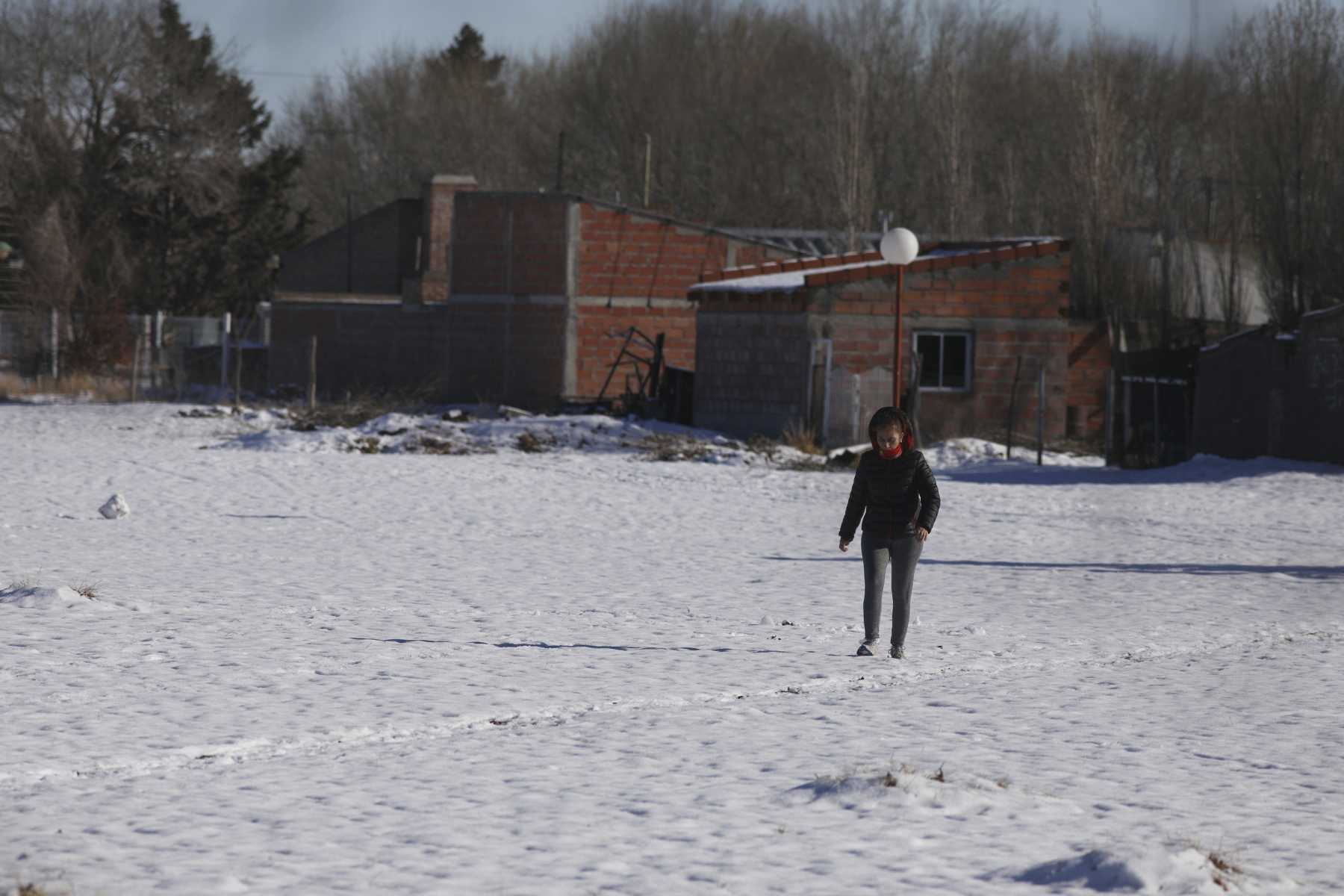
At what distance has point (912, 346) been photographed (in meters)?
30.3

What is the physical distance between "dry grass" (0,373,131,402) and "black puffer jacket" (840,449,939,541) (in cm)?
3252

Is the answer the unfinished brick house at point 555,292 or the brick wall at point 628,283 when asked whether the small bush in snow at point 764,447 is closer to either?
the unfinished brick house at point 555,292

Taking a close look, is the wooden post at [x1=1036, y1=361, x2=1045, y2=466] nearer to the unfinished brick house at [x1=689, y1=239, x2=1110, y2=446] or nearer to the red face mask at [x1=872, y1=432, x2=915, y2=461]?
the unfinished brick house at [x1=689, y1=239, x2=1110, y2=446]

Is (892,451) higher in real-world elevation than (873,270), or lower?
lower

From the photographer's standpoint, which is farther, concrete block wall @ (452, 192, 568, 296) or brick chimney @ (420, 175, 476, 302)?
brick chimney @ (420, 175, 476, 302)

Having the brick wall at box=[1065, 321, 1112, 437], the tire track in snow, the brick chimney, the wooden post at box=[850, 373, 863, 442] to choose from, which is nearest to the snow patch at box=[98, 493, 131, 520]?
the tire track in snow

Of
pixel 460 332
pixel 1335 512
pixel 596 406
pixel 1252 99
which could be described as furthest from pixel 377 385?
pixel 1335 512

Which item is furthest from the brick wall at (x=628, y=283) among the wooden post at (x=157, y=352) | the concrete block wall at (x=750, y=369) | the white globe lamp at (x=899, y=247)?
the white globe lamp at (x=899, y=247)

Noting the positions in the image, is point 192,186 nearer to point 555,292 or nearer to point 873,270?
point 555,292

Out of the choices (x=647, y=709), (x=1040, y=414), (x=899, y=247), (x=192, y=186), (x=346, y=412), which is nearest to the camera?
(x=647, y=709)

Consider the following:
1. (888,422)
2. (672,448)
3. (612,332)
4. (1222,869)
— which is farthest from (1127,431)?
(1222,869)

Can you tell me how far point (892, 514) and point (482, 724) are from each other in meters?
3.06

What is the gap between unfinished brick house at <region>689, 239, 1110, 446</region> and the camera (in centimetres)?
2969

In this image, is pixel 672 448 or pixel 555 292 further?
pixel 555 292
